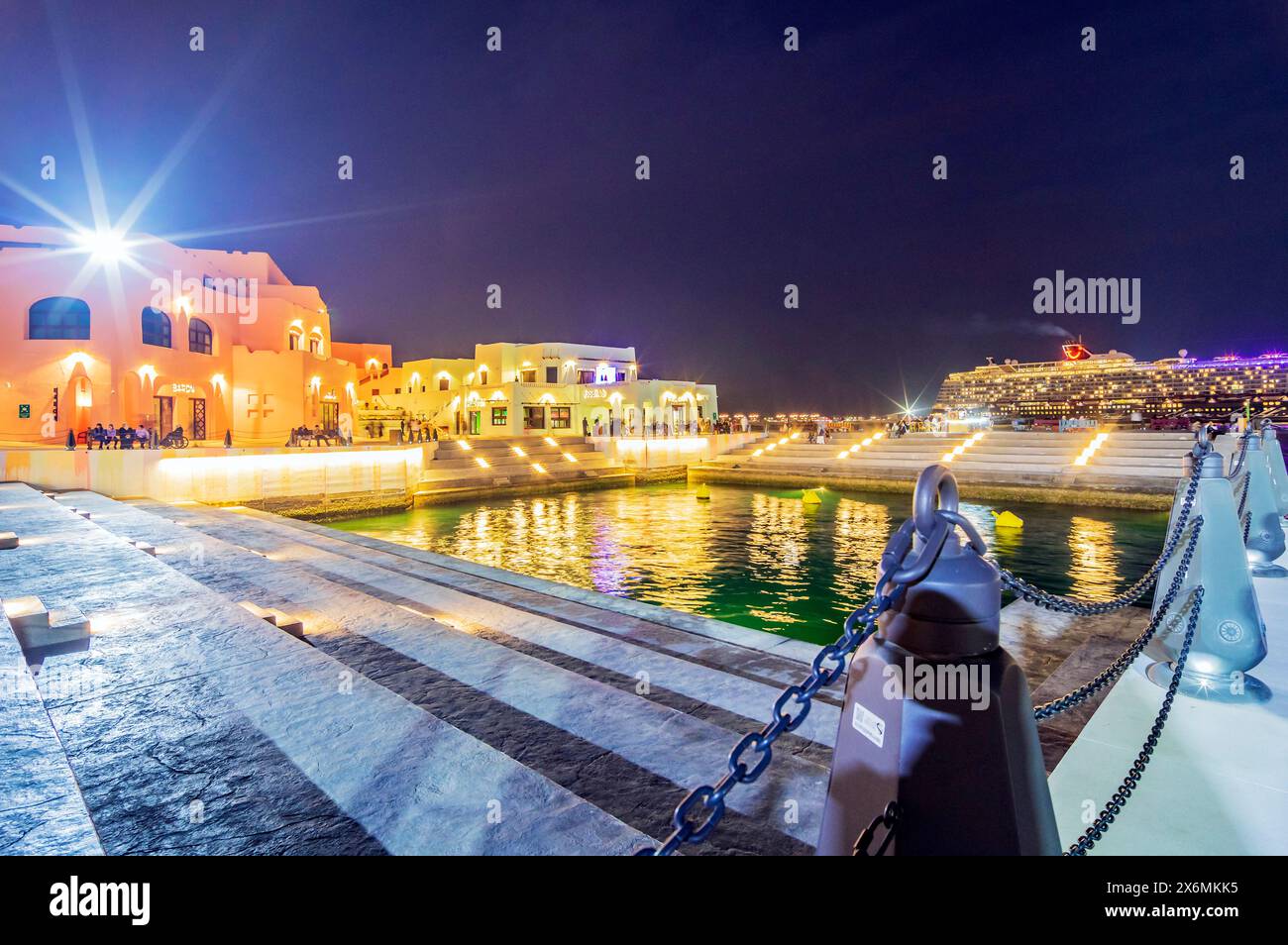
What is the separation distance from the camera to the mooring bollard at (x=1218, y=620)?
12.2 ft

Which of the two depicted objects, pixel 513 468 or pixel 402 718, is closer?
pixel 402 718

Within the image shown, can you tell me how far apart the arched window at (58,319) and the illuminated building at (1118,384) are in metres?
99.1

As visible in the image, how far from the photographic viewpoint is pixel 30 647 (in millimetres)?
4246

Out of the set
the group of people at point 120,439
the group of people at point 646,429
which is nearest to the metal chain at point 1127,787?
the group of people at point 120,439

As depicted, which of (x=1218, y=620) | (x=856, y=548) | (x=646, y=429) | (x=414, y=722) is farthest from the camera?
(x=646, y=429)

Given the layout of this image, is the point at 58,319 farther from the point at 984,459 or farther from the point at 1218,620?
the point at 984,459

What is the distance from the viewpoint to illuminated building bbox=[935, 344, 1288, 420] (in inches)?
3824

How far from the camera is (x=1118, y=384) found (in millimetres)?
105375

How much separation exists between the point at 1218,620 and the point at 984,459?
2894 centimetres

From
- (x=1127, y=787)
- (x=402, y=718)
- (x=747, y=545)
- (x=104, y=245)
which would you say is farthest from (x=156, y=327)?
(x=1127, y=787)

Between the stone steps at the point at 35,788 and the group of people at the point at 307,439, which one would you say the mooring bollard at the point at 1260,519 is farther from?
the group of people at the point at 307,439

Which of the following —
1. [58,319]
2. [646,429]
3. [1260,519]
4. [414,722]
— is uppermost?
[58,319]

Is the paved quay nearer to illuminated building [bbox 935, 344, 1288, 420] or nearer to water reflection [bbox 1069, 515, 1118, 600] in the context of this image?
water reflection [bbox 1069, 515, 1118, 600]

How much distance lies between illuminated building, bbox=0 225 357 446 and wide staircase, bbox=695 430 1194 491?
2288cm
